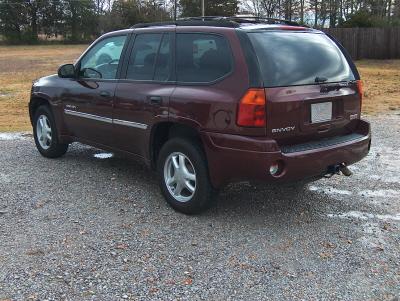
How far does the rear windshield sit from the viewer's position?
429cm

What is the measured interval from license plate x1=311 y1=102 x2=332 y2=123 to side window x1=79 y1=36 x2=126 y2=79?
228cm

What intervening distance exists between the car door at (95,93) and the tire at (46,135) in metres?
0.48

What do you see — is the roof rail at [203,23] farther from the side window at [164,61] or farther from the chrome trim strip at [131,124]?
the chrome trim strip at [131,124]

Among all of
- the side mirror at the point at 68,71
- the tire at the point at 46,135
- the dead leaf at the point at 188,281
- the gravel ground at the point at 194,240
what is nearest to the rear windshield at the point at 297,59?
the gravel ground at the point at 194,240

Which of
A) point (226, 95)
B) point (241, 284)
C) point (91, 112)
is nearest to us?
point (241, 284)

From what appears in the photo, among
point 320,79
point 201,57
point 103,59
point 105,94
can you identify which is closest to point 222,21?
point 201,57

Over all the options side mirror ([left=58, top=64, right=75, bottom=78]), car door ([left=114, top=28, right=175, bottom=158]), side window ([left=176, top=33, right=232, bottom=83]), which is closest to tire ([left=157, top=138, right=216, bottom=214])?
car door ([left=114, top=28, right=175, bottom=158])

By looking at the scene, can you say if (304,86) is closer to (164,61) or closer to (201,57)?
(201,57)

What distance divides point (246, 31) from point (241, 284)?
2.14 metres

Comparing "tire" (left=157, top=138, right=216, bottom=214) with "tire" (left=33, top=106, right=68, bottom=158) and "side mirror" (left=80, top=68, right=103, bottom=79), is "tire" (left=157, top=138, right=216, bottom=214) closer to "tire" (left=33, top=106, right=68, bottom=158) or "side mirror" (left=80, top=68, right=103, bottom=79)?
"side mirror" (left=80, top=68, right=103, bottom=79)

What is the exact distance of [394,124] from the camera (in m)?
9.78

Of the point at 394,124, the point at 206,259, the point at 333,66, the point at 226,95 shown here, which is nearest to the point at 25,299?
the point at 206,259

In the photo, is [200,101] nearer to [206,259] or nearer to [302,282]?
[206,259]

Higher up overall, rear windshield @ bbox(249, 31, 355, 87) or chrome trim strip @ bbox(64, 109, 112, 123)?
rear windshield @ bbox(249, 31, 355, 87)
